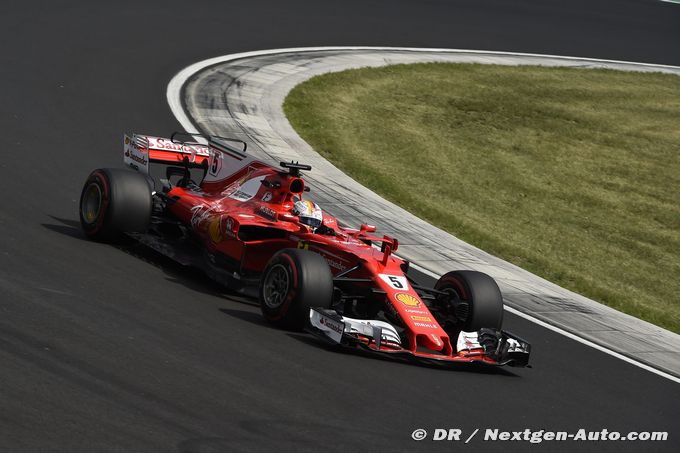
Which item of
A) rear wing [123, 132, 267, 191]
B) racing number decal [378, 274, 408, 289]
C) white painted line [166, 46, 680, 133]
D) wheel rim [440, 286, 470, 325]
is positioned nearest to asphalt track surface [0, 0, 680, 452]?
white painted line [166, 46, 680, 133]

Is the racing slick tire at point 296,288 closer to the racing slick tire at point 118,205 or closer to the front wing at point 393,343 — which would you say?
the front wing at point 393,343

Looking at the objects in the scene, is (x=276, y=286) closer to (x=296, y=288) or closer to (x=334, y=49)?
(x=296, y=288)

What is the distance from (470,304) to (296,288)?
195cm

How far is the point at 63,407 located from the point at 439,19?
27.8 m

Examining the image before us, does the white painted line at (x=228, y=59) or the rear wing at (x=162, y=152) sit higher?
the white painted line at (x=228, y=59)

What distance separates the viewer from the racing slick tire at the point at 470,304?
10.9m

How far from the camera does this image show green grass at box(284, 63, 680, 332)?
57.0 feet

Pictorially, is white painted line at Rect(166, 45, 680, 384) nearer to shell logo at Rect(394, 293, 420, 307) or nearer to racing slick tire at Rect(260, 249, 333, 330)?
shell logo at Rect(394, 293, 420, 307)

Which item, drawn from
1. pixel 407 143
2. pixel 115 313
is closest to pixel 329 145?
pixel 407 143

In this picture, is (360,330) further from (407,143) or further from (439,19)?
(439,19)

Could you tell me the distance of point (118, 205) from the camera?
11664 millimetres

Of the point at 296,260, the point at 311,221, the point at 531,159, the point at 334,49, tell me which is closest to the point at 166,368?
the point at 296,260

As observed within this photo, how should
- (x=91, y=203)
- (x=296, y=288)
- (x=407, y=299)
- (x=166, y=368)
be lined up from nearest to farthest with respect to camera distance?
(x=166, y=368)
(x=296, y=288)
(x=407, y=299)
(x=91, y=203)

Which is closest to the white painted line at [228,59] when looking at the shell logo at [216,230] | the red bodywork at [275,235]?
the red bodywork at [275,235]
